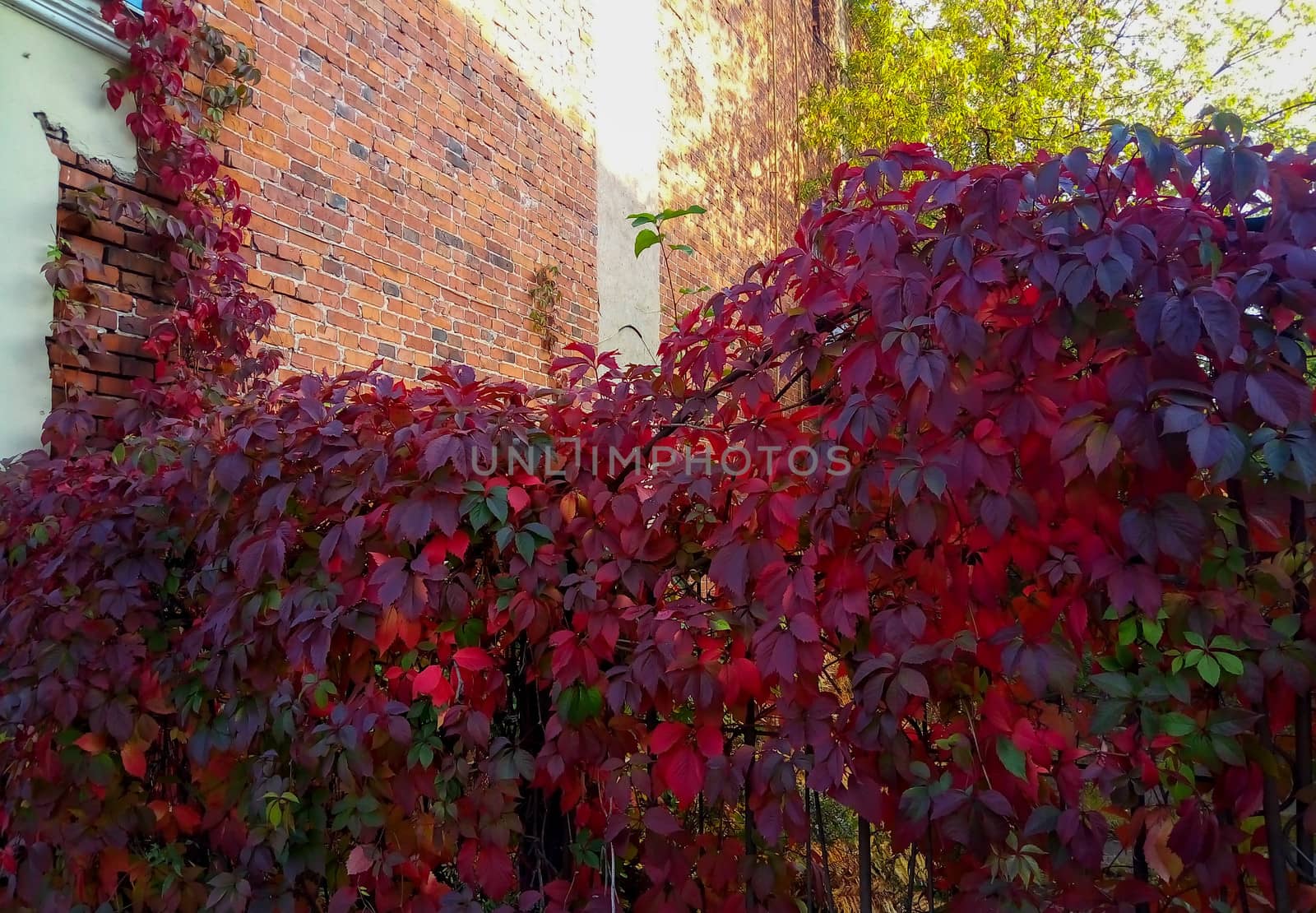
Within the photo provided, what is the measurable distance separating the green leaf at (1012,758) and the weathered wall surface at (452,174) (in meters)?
3.08

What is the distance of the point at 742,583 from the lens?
1.59 metres

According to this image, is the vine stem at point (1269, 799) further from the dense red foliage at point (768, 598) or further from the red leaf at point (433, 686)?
the red leaf at point (433, 686)

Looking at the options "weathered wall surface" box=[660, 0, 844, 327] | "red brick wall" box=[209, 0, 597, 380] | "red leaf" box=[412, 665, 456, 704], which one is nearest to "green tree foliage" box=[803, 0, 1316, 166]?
"weathered wall surface" box=[660, 0, 844, 327]

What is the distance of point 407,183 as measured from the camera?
4.57 meters

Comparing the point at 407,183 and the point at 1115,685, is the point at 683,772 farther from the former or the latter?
the point at 407,183

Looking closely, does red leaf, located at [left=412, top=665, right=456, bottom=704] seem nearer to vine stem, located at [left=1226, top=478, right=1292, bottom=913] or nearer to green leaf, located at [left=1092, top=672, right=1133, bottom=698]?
green leaf, located at [left=1092, top=672, right=1133, bottom=698]

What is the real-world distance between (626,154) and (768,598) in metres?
5.97

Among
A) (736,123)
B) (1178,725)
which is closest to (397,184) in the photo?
(1178,725)

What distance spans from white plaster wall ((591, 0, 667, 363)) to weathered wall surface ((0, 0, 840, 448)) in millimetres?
20

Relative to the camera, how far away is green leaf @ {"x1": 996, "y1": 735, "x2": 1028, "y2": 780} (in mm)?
1336

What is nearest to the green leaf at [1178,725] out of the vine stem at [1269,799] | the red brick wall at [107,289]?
the vine stem at [1269,799]

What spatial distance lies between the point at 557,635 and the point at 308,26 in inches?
137

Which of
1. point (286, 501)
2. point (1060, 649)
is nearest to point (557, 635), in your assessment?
point (286, 501)

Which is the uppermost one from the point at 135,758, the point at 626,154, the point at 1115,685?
the point at 626,154
